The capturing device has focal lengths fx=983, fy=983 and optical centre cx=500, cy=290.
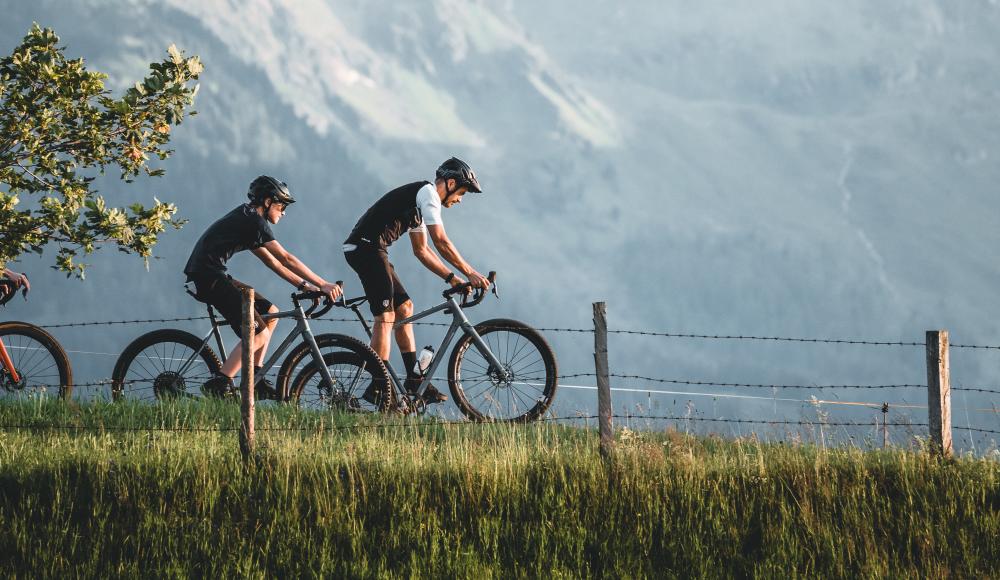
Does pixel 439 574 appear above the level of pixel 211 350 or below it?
below

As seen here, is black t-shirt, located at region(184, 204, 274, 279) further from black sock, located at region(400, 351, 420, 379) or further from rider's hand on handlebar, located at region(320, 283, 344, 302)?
black sock, located at region(400, 351, 420, 379)

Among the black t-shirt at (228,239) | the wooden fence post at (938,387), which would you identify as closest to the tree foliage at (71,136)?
the black t-shirt at (228,239)

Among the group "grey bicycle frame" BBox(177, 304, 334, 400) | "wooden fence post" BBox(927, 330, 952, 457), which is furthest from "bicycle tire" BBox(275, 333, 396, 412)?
"wooden fence post" BBox(927, 330, 952, 457)

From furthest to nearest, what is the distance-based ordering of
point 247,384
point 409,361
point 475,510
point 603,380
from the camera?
point 409,361 < point 603,380 < point 247,384 < point 475,510

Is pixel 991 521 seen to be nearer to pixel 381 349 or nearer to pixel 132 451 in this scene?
pixel 381 349

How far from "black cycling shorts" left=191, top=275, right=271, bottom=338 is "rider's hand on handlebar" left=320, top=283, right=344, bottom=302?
641mm

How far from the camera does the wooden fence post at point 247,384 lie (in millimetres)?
7605

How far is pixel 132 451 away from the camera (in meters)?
7.85

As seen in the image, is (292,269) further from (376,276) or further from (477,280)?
(477,280)

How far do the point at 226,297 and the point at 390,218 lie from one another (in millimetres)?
1698

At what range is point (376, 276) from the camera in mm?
9352

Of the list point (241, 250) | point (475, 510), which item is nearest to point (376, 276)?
point (241, 250)

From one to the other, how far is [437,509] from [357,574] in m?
1.05

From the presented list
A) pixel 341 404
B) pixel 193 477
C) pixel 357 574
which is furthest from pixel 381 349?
pixel 357 574
